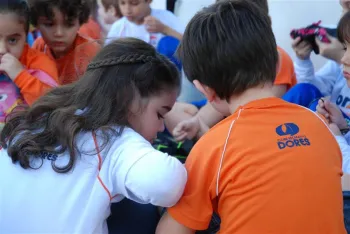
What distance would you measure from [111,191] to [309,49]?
1496 mm

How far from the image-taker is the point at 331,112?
181cm

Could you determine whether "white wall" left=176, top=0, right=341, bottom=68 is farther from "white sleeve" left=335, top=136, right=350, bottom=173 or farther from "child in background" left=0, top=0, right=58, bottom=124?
"child in background" left=0, top=0, right=58, bottom=124

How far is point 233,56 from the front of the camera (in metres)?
1.17

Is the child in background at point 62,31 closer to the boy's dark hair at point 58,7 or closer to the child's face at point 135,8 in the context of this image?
the boy's dark hair at point 58,7

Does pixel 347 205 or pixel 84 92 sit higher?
pixel 84 92

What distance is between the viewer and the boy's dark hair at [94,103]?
124 cm

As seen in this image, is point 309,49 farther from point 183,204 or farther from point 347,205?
point 183,204

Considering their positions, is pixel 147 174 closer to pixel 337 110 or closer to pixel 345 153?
pixel 345 153

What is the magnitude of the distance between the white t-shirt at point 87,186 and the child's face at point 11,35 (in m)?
0.89

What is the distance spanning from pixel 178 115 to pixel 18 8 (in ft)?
2.94

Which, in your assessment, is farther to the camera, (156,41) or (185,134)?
(156,41)

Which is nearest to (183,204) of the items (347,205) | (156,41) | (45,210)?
(45,210)

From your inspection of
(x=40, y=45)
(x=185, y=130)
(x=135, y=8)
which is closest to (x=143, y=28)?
(x=135, y=8)

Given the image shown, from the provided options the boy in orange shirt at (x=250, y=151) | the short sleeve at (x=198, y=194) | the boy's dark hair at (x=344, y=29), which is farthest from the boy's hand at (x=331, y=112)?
the short sleeve at (x=198, y=194)
